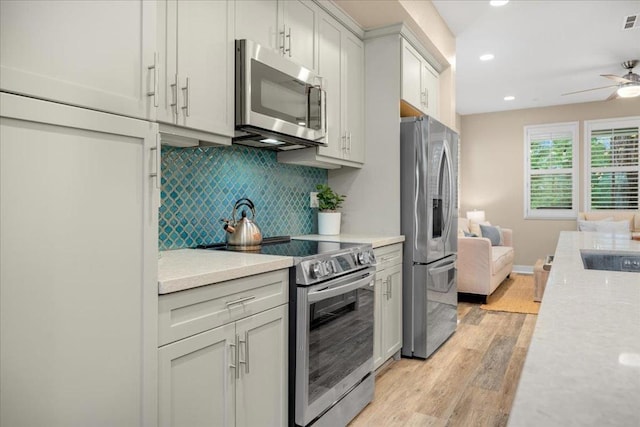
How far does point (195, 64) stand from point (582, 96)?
6.74 metres

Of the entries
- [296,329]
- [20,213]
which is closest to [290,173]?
[296,329]

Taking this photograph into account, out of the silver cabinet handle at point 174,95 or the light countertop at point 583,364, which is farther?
the silver cabinet handle at point 174,95

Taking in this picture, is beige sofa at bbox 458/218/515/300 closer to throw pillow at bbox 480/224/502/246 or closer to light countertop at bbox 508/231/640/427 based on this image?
throw pillow at bbox 480/224/502/246

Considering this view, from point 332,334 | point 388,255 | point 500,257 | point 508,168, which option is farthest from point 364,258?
point 508,168

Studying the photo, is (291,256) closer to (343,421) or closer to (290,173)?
(343,421)

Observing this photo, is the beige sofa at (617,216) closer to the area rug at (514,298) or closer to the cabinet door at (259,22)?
the area rug at (514,298)

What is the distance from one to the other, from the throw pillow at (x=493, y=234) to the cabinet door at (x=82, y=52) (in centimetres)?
611

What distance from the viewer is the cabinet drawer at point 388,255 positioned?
2795 millimetres

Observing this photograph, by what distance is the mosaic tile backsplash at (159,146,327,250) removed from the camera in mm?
2113

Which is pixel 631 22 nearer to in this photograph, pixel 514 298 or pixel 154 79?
pixel 514 298

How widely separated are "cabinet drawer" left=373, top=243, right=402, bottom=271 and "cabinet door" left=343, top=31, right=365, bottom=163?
72 cm

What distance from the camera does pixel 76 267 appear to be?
1100 mm

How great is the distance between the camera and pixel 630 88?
4816mm

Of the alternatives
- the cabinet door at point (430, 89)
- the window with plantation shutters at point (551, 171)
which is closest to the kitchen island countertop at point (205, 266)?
the cabinet door at point (430, 89)
